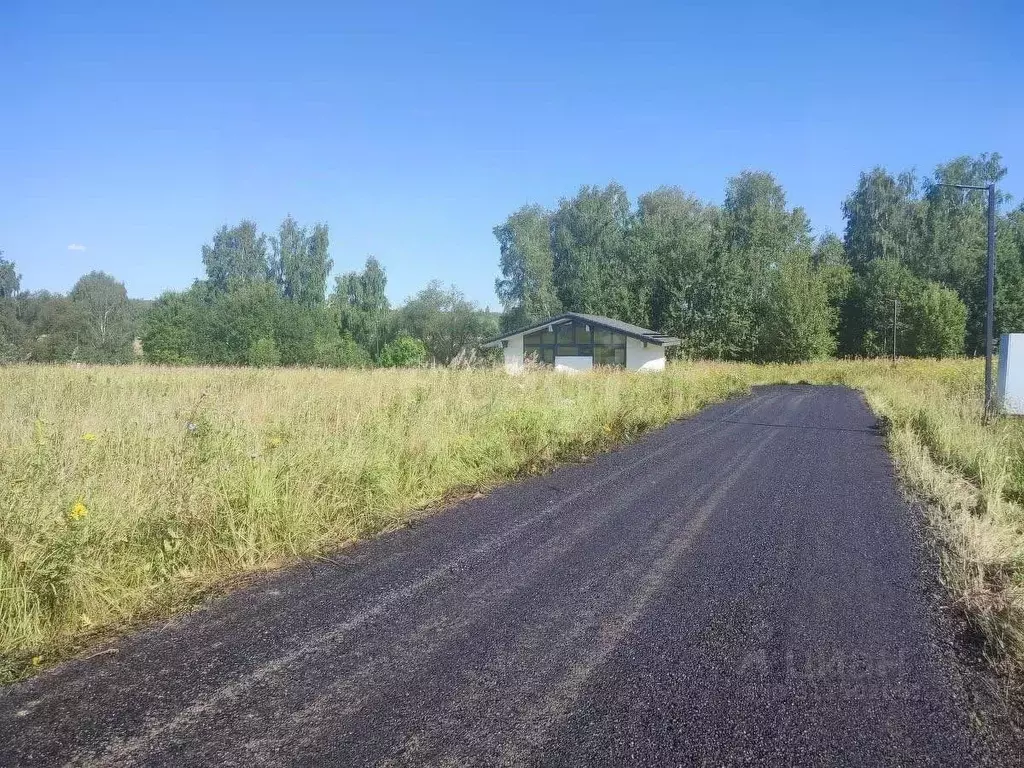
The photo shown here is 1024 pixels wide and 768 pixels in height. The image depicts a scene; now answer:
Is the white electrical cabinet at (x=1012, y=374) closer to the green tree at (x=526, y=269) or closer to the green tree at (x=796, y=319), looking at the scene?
the green tree at (x=796, y=319)

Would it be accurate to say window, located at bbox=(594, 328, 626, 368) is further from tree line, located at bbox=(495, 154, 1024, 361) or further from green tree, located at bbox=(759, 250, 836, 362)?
green tree, located at bbox=(759, 250, 836, 362)

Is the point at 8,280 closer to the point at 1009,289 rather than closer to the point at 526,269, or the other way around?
the point at 526,269

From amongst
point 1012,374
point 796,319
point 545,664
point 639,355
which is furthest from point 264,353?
point 545,664

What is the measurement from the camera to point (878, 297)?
53125 mm

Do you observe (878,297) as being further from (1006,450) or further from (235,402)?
(235,402)

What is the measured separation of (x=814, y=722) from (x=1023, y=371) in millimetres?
14275

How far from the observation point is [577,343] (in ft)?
123

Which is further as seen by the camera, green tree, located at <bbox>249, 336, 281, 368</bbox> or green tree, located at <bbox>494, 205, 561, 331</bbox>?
green tree, located at <bbox>494, 205, 561, 331</bbox>

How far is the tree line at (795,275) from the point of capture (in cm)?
5019

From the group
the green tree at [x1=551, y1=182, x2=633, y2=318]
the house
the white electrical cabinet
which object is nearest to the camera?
the white electrical cabinet

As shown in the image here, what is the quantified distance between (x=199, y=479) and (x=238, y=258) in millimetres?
71158

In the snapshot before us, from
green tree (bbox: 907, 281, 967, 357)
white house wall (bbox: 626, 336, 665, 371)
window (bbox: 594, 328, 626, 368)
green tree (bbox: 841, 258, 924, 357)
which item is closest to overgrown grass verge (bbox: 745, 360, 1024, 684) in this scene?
white house wall (bbox: 626, 336, 665, 371)

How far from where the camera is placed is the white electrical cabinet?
13367mm

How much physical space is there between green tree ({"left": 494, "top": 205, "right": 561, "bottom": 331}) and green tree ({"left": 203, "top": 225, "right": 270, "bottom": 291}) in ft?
83.2
